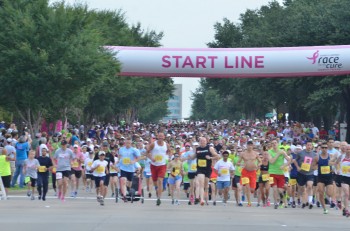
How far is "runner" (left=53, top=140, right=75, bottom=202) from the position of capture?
88.9 feet

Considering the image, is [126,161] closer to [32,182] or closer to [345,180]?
[32,182]

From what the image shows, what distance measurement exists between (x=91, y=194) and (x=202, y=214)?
32.9 ft

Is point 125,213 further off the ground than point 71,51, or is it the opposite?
point 71,51

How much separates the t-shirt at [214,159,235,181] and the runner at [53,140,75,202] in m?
3.81

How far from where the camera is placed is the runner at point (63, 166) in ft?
88.9

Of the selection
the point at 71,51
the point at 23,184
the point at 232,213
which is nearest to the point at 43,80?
the point at 71,51

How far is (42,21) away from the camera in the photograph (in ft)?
127

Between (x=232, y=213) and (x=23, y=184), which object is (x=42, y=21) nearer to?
(x=23, y=184)

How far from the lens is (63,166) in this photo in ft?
88.9

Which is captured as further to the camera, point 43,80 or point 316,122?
point 316,122

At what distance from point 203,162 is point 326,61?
59.5ft

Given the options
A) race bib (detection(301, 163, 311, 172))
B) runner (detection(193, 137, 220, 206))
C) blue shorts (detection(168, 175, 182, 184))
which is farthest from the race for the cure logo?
runner (detection(193, 137, 220, 206))

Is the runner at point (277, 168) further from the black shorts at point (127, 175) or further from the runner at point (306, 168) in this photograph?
the black shorts at point (127, 175)

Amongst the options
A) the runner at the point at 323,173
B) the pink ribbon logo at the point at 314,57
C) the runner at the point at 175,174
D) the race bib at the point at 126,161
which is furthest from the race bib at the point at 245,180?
the pink ribbon logo at the point at 314,57
